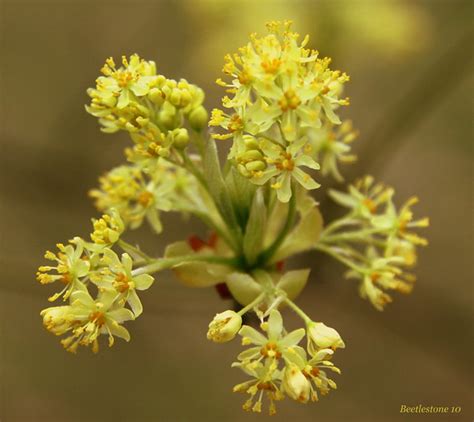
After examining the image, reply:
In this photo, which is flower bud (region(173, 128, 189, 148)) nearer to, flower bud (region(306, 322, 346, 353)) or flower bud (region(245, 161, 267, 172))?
flower bud (region(245, 161, 267, 172))

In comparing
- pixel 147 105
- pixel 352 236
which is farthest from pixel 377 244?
pixel 147 105

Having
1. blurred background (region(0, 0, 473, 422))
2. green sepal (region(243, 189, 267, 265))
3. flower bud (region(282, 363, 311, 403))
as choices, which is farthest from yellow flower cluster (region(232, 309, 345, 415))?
blurred background (region(0, 0, 473, 422))

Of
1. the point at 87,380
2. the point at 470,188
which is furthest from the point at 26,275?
the point at 470,188

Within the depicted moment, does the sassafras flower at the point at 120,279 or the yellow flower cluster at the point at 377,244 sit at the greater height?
the yellow flower cluster at the point at 377,244

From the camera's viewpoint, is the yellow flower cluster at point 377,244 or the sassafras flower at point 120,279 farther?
the yellow flower cluster at point 377,244

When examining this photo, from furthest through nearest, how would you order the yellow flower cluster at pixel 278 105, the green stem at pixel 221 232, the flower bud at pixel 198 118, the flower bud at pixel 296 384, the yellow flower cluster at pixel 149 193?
the yellow flower cluster at pixel 149 193
the green stem at pixel 221 232
the flower bud at pixel 198 118
the yellow flower cluster at pixel 278 105
the flower bud at pixel 296 384

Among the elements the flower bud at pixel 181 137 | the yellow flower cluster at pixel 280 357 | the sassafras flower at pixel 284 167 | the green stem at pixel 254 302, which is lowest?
the yellow flower cluster at pixel 280 357

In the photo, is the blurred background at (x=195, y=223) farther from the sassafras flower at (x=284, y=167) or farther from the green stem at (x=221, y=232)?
the sassafras flower at (x=284, y=167)

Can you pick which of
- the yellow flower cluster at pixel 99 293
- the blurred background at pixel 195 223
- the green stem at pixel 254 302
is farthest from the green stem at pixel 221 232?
the blurred background at pixel 195 223
